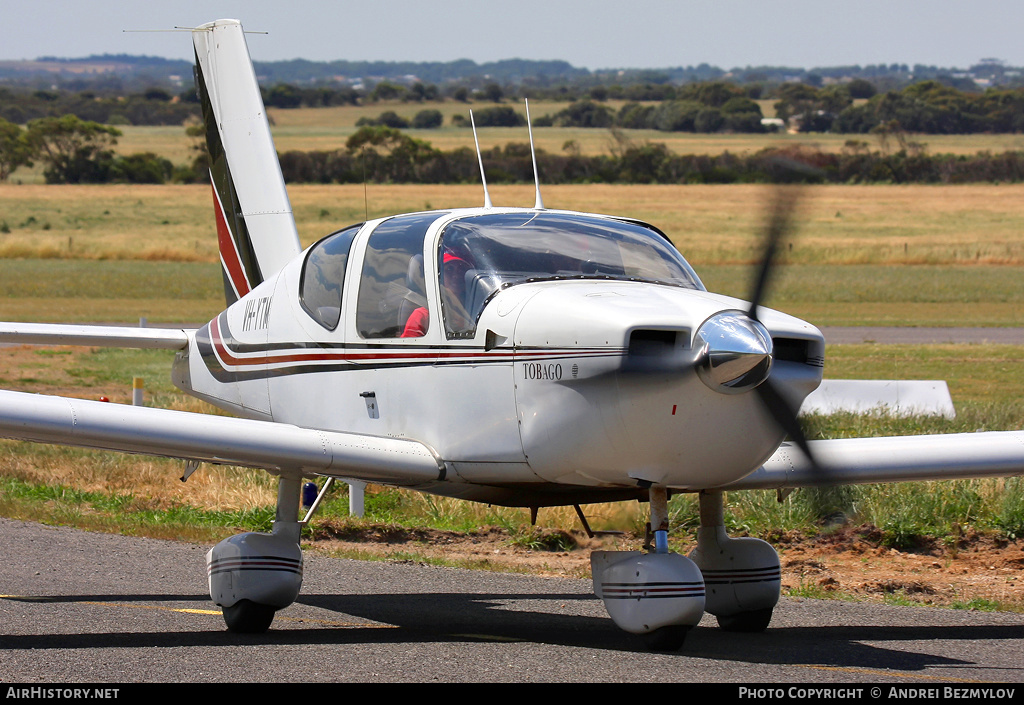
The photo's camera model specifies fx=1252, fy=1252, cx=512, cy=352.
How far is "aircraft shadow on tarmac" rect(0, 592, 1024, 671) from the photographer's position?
6984 millimetres

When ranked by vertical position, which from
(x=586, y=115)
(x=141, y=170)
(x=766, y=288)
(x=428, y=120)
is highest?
(x=766, y=288)

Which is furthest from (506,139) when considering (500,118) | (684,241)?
(684,241)

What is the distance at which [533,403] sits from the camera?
680 cm

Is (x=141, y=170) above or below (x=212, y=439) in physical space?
below

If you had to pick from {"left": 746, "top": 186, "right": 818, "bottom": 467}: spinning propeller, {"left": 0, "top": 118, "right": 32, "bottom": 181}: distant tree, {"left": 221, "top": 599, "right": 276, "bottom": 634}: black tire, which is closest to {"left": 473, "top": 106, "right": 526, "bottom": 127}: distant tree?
{"left": 0, "top": 118, "right": 32, "bottom": 181}: distant tree

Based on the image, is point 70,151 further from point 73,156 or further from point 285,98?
point 285,98

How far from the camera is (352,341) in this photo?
8.05 m

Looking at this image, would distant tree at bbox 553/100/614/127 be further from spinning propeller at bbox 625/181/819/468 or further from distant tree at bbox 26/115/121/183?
spinning propeller at bbox 625/181/819/468

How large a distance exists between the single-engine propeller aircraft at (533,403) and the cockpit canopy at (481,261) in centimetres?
1

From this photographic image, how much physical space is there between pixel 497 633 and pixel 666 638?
130 cm

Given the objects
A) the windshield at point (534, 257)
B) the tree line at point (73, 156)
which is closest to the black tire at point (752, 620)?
the windshield at point (534, 257)

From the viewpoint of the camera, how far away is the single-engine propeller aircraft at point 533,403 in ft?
20.8

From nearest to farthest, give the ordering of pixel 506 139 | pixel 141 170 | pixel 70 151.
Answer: pixel 141 170 → pixel 70 151 → pixel 506 139
